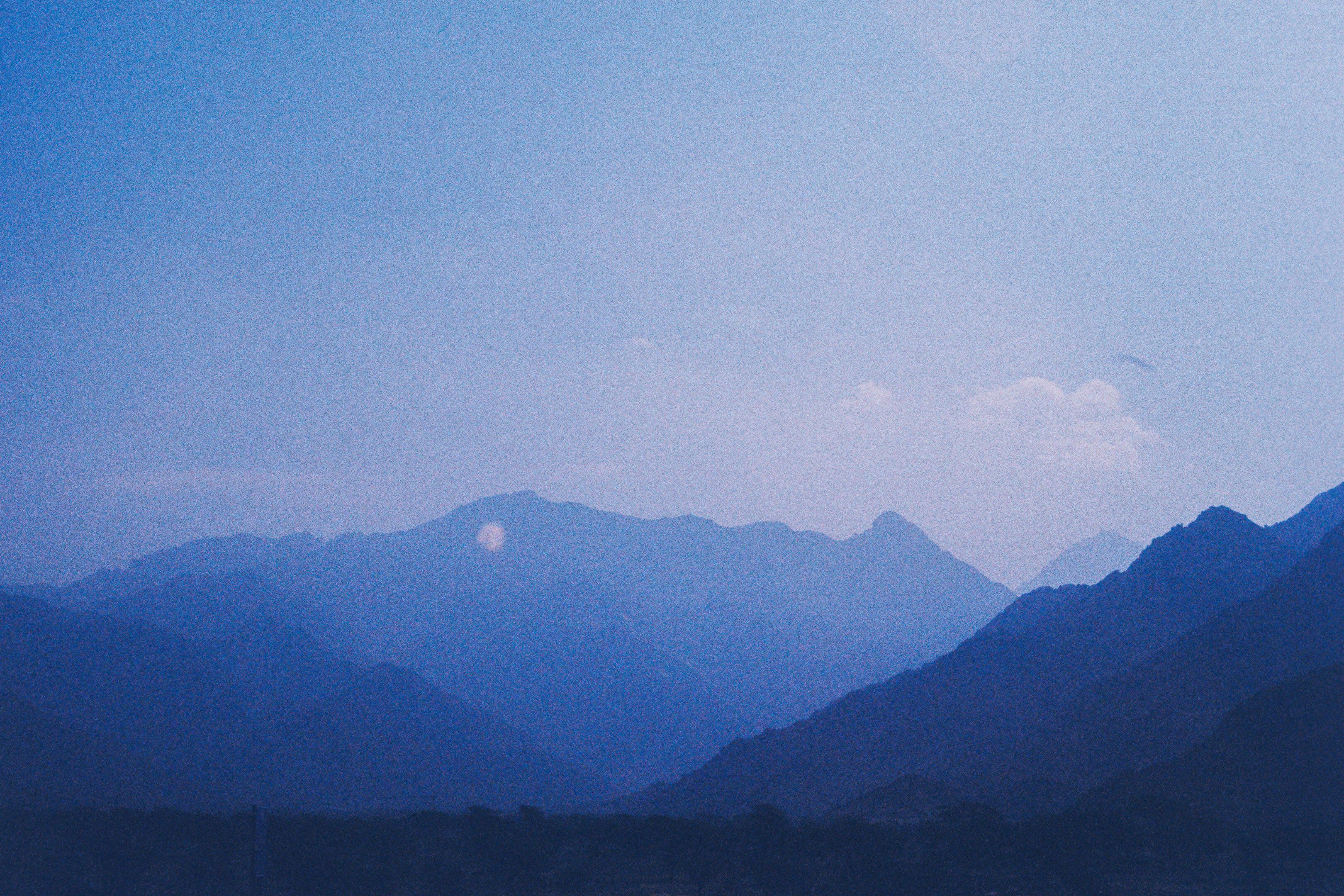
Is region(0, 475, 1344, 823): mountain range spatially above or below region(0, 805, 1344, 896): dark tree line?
above

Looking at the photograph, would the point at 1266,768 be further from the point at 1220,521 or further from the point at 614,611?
the point at 614,611

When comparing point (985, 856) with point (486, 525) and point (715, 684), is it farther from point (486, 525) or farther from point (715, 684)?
point (486, 525)

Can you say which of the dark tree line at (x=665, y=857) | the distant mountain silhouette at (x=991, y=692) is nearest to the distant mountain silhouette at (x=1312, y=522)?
the distant mountain silhouette at (x=991, y=692)

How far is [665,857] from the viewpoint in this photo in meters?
21.0

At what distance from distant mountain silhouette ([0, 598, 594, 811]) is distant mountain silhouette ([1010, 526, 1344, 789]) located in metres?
30.9

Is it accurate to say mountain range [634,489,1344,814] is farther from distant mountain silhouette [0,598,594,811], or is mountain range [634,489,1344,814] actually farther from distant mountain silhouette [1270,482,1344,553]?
distant mountain silhouette [0,598,594,811]

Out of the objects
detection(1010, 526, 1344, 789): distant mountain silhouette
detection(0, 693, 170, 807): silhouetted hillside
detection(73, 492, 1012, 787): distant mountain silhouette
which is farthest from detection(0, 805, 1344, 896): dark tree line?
detection(73, 492, 1012, 787): distant mountain silhouette

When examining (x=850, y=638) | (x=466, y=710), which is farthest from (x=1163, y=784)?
(x=850, y=638)

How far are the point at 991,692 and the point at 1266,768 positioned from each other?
23.4m

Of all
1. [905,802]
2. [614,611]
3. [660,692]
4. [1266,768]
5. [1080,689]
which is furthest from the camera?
[614,611]

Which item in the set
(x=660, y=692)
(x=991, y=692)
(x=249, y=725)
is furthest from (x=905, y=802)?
(x=660, y=692)

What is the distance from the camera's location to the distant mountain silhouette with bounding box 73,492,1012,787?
88.8 metres

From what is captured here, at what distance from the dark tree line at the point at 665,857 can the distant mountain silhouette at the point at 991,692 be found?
2074cm

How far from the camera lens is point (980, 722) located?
154ft
